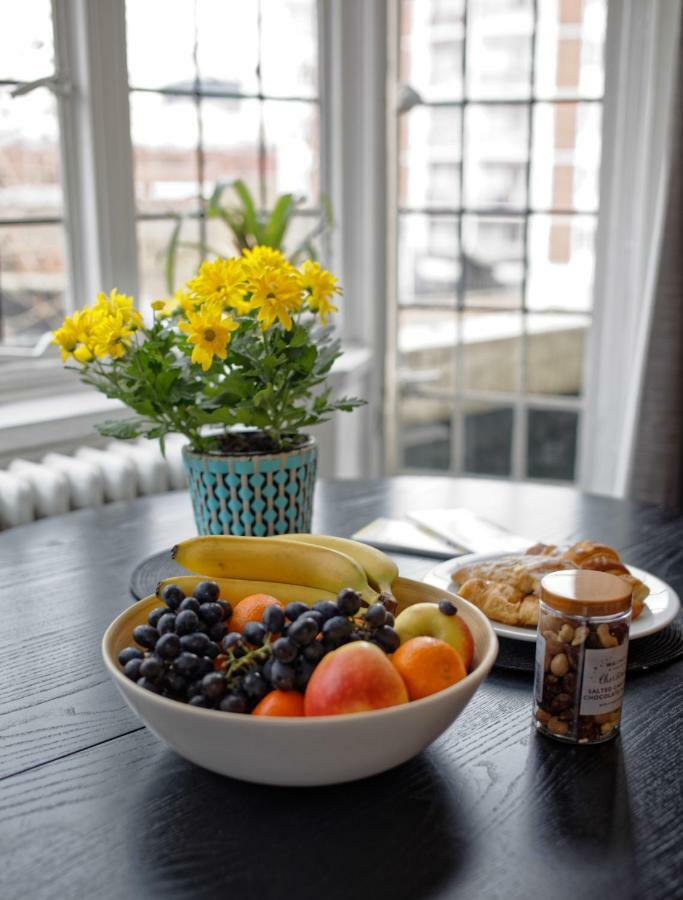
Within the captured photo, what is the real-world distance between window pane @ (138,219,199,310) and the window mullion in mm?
69

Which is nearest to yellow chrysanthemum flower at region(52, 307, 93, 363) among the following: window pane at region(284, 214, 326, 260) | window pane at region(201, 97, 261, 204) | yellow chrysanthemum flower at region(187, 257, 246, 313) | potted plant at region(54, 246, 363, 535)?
potted plant at region(54, 246, 363, 535)

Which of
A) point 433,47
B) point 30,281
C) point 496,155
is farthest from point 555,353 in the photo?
point 30,281

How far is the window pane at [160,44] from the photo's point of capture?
2607 mm

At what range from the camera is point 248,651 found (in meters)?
0.91

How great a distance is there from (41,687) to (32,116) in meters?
1.80

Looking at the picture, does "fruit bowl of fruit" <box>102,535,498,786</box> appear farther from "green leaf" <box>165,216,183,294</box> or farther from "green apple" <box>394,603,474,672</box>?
"green leaf" <box>165,216,183,294</box>

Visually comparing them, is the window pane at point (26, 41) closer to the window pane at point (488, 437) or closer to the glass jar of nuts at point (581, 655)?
the window pane at point (488, 437)

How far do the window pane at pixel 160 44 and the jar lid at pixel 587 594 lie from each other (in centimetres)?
211

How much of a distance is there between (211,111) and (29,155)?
1.87ft

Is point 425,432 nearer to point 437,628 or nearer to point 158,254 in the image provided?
point 158,254

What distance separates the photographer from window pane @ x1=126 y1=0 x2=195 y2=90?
2607 mm

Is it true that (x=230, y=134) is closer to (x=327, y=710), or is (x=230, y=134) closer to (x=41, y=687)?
(x=41, y=687)

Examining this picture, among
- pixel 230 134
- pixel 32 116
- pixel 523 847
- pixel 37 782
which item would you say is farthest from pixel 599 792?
pixel 230 134

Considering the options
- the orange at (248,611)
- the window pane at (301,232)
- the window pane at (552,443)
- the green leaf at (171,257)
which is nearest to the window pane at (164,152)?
the green leaf at (171,257)
